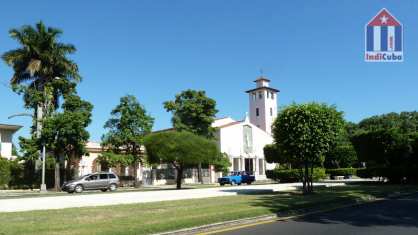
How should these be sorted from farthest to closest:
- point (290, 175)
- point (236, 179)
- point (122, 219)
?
point (236, 179), point (290, 175), point (122, 219)

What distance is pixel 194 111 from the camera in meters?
55.6

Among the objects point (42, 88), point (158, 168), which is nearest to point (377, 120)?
point (158, 168)

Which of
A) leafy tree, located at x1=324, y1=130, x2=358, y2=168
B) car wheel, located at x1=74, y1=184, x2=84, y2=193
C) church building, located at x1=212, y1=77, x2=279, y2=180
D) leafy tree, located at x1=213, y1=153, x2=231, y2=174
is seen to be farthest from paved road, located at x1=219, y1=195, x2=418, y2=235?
leafy tree, located at x1=324, y1=130, x2=358, y2=168

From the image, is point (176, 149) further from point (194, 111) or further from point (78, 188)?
point (194, 111)

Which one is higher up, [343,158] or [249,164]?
[343,158]

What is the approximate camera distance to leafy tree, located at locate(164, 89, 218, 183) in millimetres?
55844

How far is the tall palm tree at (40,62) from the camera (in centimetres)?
4566

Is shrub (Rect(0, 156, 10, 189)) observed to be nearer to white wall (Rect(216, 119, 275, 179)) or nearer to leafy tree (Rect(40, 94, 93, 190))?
leafy tree (Rect(40, 94, 93, 190))

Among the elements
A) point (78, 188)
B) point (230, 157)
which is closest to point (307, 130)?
point (78, 188)

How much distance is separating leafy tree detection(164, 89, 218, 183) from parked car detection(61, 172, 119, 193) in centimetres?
1721

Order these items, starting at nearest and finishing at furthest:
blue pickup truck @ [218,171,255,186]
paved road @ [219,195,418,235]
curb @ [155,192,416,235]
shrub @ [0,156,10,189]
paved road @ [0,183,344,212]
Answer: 1. curb @ [155,192,416,235]
2. paved road @ [219,195,418,235]
3. paved road @ [0,183,344,212]
4. shrub @ [0,156,10,189]
5. blue pickup truck @ [218,171,255,186]

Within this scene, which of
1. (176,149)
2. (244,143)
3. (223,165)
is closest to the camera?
(176,149)

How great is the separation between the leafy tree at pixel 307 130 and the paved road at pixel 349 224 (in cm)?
820

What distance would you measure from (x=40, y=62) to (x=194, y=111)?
1786cm
